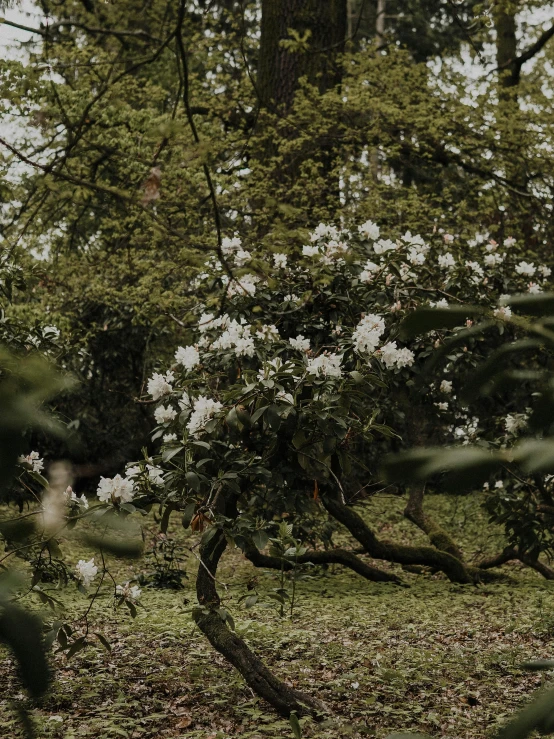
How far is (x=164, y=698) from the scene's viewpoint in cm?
366

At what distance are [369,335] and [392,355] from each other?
0.53 ft

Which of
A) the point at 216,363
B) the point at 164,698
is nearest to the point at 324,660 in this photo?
the point at 164,698

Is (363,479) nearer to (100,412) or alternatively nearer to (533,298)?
(100,412)

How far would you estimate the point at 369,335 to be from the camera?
4.04m

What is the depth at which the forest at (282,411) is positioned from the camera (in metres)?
1.07

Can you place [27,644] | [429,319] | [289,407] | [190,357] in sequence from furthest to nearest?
1. [190,357]
2. [289,407]
3. [429,319]
4. [27,644]

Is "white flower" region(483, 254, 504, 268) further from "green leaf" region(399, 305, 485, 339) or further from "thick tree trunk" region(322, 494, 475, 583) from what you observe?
"green leaf" region(399, 305, 485, 339)

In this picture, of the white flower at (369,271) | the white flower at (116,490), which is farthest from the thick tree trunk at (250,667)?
the white flower at (369,271)

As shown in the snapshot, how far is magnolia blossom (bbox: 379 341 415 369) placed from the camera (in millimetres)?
4055

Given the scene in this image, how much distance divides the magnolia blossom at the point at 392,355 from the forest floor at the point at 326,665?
45.7 inches

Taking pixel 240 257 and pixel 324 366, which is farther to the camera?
pixel 240 257

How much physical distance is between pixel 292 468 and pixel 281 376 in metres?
0.50

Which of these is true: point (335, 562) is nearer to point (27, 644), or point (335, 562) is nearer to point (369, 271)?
point (369, 271)

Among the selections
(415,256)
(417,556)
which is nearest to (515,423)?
(415,256)
